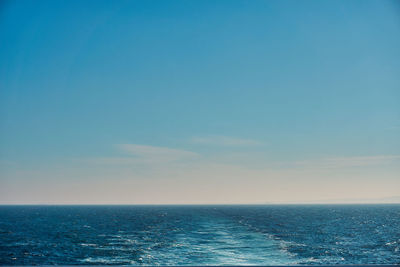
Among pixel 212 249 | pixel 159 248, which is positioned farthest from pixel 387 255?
pixel 159 248

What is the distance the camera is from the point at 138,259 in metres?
26.4

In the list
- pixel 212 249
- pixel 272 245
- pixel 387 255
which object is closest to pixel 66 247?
pixel 212 249

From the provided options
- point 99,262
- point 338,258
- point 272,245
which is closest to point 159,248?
point 99,262

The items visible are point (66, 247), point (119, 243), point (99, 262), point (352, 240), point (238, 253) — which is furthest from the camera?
point (352, 240)

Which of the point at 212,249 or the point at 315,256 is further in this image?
the point at 212,249

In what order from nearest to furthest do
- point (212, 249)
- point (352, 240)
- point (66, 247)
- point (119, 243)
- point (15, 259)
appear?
point (15, 259), point (212, 249), point (66, 247), point (119, 243), point (352, 240)

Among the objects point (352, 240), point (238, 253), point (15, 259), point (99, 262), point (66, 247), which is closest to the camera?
point (99, 262)

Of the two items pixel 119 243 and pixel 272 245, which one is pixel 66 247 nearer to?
pixel 119 243

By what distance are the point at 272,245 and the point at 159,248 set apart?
504 inches

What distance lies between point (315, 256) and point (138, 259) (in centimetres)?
1640

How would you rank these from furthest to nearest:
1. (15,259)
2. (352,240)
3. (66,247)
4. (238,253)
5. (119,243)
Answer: (352,240) → (119,243) → (66,247) → (238,253) → (15,259)

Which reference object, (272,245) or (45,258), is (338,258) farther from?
(45,258)

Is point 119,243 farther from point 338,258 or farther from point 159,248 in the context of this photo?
point 338,258

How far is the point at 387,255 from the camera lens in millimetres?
29438
